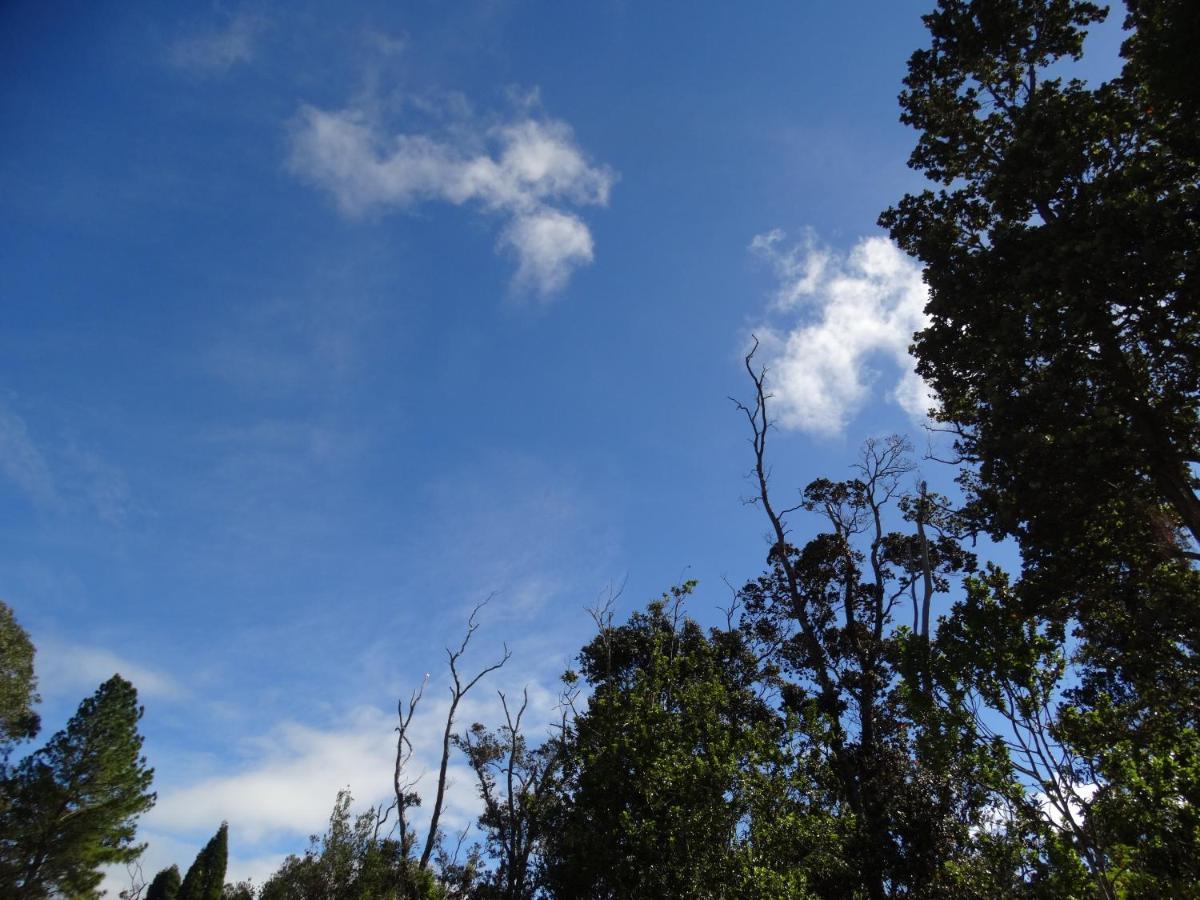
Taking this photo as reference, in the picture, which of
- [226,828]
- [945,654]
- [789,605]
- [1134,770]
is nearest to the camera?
[1134,770]

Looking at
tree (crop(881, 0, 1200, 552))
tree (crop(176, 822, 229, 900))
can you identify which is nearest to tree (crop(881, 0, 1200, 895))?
tree (crop(881, 0, 1200, 552))

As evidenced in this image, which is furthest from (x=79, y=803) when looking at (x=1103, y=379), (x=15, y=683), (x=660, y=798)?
(x=1103, y=379)

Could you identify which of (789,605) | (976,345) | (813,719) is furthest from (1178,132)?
(789,605)

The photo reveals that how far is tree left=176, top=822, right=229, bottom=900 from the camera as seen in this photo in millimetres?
49906

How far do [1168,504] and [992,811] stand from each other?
6188 millimetres

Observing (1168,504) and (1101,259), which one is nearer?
(1101,259)

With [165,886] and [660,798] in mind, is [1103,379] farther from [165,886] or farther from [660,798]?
[165,886]

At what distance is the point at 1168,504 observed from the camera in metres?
11.0

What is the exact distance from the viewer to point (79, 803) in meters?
28.0

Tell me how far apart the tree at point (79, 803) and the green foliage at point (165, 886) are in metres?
28.9

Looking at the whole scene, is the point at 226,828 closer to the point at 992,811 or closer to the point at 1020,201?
the point at 992,811

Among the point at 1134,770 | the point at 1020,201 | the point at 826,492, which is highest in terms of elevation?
the point at 826,492

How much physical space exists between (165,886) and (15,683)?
3394 cm

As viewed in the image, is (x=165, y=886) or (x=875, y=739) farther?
(x=165, y=886)
